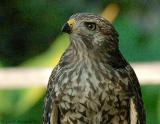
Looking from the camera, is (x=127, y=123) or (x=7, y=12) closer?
(x=127, y=123)

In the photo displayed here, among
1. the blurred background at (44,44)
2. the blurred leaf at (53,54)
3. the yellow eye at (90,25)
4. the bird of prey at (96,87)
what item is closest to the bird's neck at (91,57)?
the bird of prey at (96,87)

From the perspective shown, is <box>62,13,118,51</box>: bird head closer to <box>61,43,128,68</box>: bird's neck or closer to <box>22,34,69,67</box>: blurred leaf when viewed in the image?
<box>61,43,128,68</box>: bird's neck

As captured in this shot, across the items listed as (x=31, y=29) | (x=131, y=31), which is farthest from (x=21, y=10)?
(x=131, y=31)

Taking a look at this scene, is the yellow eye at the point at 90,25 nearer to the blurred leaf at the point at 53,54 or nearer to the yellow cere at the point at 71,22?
the yellow cere at the point at 71,22

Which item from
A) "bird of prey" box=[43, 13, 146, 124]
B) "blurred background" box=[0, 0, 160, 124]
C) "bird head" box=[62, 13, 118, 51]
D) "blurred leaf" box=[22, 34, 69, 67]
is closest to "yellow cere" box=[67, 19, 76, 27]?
"bird head" box=[62, 13, 118, 51]

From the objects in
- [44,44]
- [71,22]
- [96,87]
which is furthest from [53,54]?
[71,22]

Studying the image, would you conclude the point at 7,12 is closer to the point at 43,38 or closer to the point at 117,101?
the point at 43,38

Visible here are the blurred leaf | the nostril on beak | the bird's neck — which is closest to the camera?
the nostril on beak
